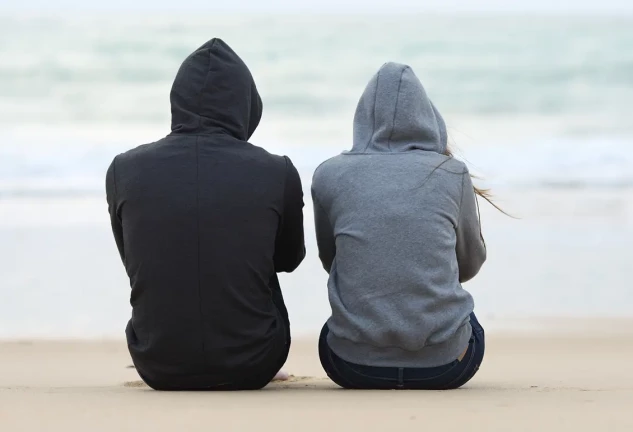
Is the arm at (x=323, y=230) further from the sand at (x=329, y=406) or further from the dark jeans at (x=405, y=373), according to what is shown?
the sand at (x=329, y=406)

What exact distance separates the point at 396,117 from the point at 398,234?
407 millimetres

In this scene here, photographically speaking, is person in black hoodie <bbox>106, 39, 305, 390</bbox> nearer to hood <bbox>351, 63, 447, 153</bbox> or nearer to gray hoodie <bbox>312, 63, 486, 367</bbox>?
gray hoodie <bbox>312, 63, 486, 367</bbox>

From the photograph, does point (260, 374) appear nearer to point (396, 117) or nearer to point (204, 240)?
point (204, 240)

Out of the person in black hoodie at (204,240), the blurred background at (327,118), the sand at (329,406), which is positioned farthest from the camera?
the blurred background at (327,118)

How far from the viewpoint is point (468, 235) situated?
11.1 ft

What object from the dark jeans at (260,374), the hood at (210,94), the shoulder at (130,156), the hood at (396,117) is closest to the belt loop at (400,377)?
the dark jeans at (260,374)

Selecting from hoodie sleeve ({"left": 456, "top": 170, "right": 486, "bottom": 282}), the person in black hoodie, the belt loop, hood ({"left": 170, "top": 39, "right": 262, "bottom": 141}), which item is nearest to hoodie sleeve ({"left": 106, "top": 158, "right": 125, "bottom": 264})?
the person in black hoodie

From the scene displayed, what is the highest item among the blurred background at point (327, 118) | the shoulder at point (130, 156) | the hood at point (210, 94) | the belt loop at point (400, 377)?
the hood at point (210, 94)

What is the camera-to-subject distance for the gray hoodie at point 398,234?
3.21 metres

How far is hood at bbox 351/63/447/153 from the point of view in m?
3.37

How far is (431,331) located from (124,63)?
20036mm

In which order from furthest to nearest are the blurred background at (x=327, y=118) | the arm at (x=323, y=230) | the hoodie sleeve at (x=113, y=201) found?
the blurred background at (x=327, y=118), the arm at (x=323, y=230), the hoodie sleeve at (x=113, y=201)

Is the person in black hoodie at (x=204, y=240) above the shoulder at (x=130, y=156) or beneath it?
beneath

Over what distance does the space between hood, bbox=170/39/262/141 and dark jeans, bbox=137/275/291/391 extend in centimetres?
54
